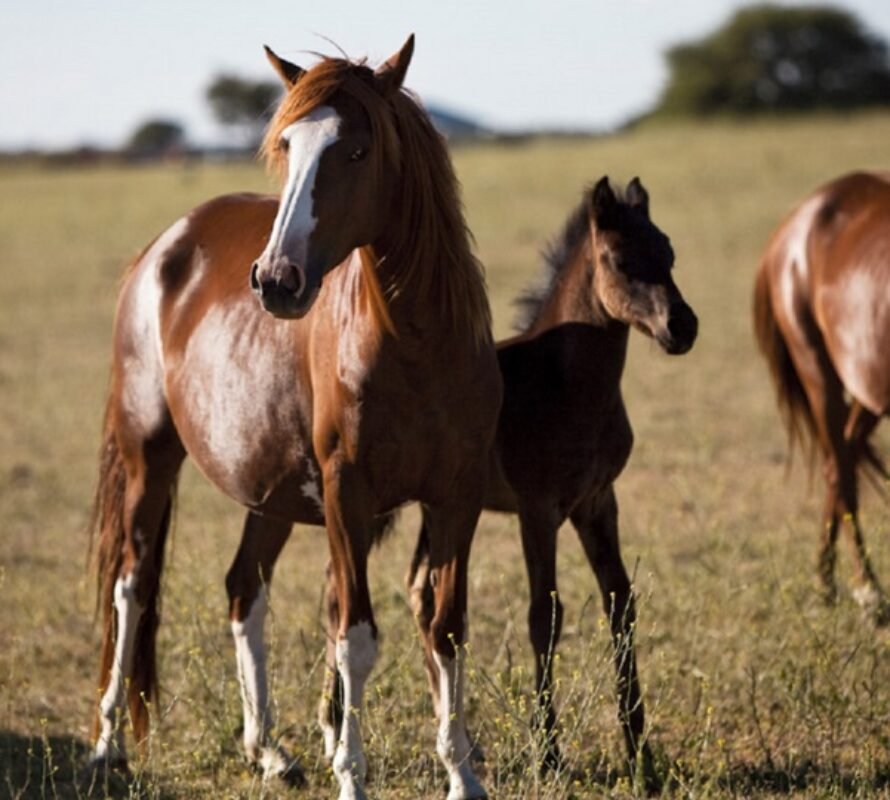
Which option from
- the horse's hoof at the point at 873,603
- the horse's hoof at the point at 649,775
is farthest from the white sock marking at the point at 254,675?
the horse's hoof at the point at 873,603

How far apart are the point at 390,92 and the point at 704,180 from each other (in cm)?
2317

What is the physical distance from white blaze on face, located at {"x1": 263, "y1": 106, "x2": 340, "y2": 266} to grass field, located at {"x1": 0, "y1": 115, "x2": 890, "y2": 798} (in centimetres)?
149

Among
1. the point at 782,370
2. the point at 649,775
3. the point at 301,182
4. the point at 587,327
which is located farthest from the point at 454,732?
the point at 782,370

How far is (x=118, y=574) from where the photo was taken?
6.00 m

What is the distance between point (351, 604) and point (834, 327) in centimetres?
418

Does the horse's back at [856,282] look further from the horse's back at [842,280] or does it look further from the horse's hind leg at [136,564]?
the horse's hind leg at [136,564]

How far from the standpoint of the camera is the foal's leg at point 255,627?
5.52m

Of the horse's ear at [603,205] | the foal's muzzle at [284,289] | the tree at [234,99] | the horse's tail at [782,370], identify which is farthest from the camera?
the tree at [234,99]

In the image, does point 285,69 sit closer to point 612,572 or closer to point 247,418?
point 247,418

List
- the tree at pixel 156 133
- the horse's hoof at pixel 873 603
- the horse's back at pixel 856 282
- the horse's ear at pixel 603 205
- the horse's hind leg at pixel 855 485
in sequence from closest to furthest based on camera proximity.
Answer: the horse's ear at pixel 603 205, the horse's hoof at pixel 873 603, the horse's hind leg at pixel 855 485, the horse's back at pixel 856 282, the tree at pixel 156 133

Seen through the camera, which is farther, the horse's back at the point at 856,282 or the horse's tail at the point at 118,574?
the horse's back at the point at 856,282

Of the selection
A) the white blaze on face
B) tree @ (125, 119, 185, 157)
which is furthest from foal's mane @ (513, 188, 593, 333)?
tree @ (125, 119, 185, 157)

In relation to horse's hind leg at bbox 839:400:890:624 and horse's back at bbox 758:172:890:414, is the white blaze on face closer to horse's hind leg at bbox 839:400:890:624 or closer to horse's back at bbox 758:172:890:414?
horse's hind leg at bbox 839:400:890:624

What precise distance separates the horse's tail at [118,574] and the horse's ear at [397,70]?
6.93ft
